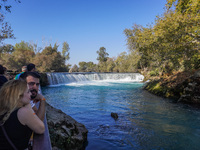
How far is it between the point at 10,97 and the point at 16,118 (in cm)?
24

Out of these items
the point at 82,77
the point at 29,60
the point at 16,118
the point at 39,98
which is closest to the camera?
the point at 16,118

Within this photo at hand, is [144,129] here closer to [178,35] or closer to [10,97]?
[10,97]

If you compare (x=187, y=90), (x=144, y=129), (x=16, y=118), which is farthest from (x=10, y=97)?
(x=187, y=90)

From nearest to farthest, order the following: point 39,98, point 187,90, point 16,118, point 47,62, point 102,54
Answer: point 16,118, point 39,98, point 187,90, point 47,62, point 102,54

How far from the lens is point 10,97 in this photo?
63.7 inches

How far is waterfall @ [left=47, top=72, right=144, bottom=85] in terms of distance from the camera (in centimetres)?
2548

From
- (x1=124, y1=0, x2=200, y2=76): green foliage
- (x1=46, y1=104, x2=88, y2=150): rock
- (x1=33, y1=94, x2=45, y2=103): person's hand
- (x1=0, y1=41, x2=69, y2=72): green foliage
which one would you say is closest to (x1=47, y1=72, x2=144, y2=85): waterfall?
(x1=0, y1=41, x2=69, y2=72): green foliage

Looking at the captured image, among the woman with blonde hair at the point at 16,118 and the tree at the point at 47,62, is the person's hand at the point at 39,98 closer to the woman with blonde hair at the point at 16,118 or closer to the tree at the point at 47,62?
the woman with blonde hair at the point at 16,118

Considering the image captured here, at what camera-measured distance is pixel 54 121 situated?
4.04 m

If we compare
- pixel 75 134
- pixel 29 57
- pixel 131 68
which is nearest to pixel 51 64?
pixel 29 57

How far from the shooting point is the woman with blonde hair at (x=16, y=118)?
1.54 m

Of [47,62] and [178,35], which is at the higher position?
[47,62]

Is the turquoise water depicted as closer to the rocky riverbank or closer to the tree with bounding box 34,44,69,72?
the rocky riverbank

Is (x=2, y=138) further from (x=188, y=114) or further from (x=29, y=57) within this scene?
(x=29, y=57)
